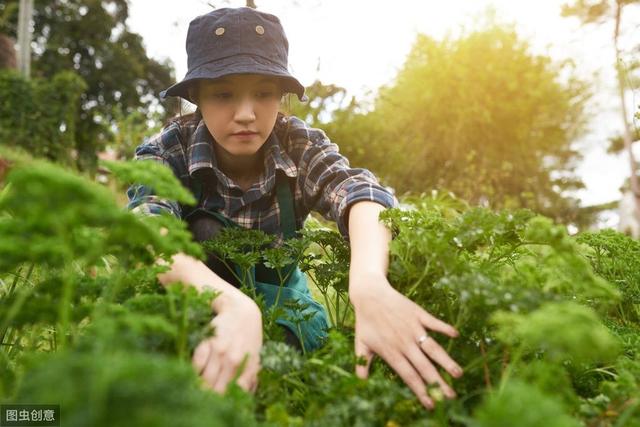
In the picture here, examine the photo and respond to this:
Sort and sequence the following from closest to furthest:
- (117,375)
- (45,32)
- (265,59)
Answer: (117,375), (265,59), (45,32)

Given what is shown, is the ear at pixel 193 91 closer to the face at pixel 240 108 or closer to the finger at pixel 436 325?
the face at pixel 240 108

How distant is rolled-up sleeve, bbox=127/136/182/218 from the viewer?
1718 millimetres

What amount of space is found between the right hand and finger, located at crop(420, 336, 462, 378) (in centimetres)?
41

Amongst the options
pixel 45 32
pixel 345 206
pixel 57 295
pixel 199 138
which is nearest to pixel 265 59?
pixel 199 138

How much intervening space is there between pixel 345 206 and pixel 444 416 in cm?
94

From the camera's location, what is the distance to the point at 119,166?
3.68ft

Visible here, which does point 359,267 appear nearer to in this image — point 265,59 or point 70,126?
point 265,59

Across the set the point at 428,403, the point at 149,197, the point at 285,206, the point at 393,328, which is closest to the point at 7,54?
the point at 285,206

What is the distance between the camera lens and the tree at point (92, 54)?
2286 cm

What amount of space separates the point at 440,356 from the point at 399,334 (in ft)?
0.41

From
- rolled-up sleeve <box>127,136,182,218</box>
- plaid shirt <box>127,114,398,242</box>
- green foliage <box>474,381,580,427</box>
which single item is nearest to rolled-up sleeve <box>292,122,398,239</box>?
plaid shirt <box>127,114,398,242</box>

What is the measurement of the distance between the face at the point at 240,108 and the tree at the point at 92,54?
71.5 ft

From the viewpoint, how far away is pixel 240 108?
2062 mm

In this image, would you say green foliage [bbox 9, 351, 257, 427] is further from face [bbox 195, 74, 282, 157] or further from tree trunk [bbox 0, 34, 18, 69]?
tree trunk [bbox 0, 34, 18, 69]
